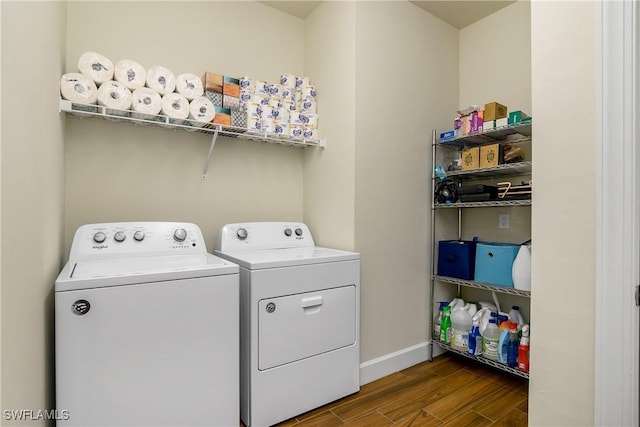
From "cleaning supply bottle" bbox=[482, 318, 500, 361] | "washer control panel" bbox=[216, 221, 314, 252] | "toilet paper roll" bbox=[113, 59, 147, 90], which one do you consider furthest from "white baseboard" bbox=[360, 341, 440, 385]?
"toilet paper roll" bbox=[113, 59, 147, 90]

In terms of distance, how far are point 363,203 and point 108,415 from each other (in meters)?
1.58

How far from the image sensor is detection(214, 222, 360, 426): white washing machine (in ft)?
5.18

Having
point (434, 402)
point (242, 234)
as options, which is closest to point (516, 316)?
point (434, 402)

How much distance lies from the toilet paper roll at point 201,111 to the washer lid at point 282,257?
2.45ft

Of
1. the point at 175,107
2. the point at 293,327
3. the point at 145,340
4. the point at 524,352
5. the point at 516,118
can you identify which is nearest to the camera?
the point at 145,340

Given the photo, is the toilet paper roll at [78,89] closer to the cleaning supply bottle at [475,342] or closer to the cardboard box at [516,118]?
the cardboard box at [516,118]

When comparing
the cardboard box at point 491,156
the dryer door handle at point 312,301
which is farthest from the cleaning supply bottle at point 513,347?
the dryer door handle at point 312,301

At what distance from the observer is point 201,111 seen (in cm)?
184

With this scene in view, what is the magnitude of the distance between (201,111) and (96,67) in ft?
1.67

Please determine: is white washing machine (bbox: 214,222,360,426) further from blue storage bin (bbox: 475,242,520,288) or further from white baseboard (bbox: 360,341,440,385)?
blue storage bin (bbox: 475,242,520,288)

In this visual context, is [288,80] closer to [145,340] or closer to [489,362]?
[145,340]

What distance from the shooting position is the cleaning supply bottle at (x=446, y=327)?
92.0 inches

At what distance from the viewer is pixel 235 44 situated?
2248 millimetres

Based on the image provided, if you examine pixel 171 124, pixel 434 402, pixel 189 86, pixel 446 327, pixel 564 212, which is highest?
pixel 189 86
